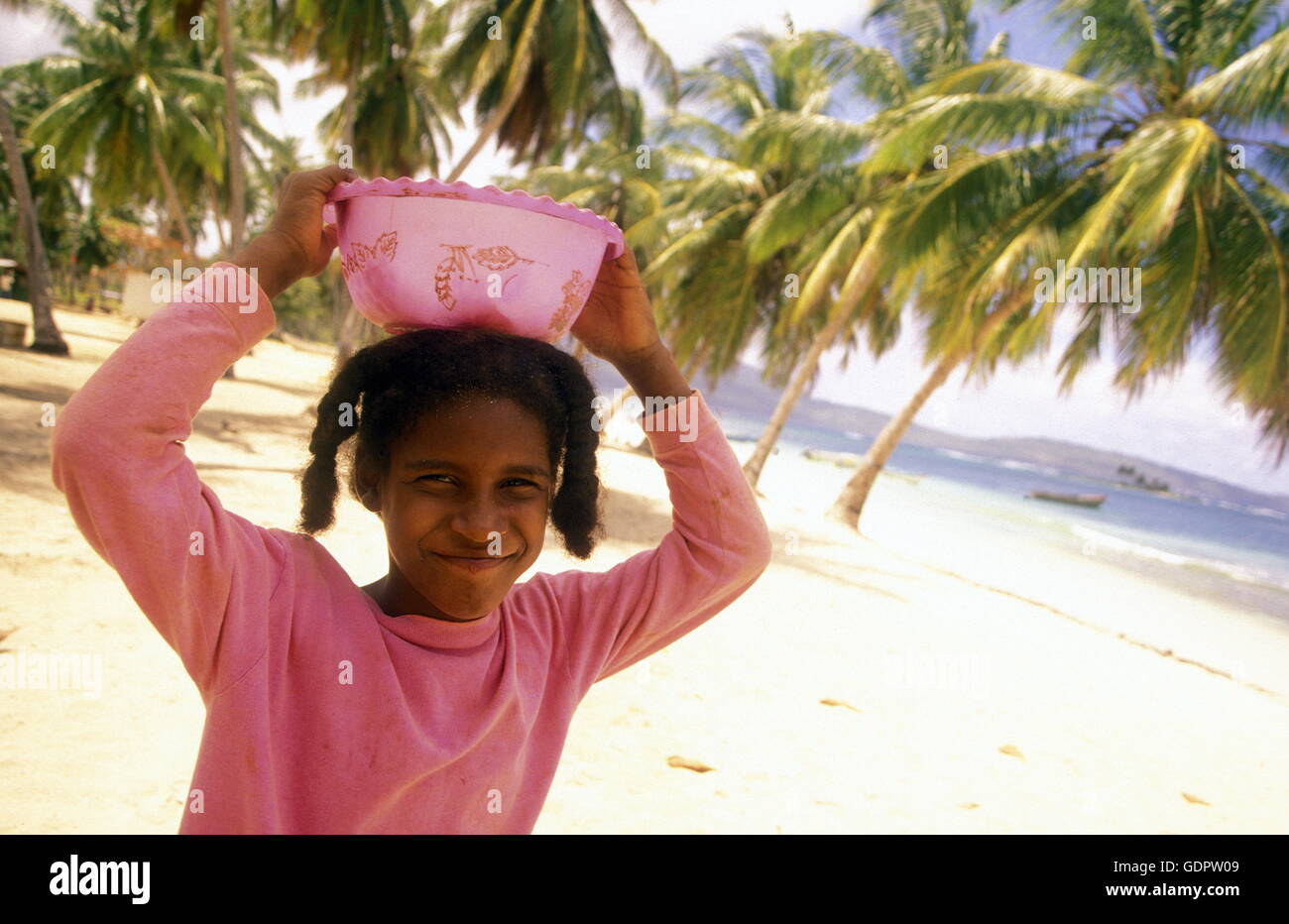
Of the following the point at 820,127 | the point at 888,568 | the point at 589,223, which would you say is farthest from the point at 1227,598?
the point at 589,223

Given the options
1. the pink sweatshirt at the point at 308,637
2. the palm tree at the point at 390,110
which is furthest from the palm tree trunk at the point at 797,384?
the pink sweatshirt at the point at 308,637

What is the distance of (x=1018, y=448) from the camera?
120688 millimetres

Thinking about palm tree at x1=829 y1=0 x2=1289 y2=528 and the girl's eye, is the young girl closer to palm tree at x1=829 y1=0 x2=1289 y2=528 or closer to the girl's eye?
the girl's eye

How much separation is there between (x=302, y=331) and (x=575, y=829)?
220ft

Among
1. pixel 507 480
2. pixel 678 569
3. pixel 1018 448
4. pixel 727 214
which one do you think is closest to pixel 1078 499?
pixel 727 214

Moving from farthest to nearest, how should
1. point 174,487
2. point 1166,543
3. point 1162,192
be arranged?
point 1166,543, point 1162,192, point 174,487

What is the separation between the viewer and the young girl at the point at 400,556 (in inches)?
37.9

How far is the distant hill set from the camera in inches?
3637

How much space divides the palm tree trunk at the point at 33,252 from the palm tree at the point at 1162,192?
13212 millimetres

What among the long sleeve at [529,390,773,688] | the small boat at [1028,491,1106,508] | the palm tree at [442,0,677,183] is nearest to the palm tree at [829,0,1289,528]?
the palm tree at [442,0,677,183]

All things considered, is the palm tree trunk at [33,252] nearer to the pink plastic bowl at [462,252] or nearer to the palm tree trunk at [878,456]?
the palm tree trunk at [878,456]

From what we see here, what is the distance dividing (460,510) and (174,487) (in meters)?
0.38

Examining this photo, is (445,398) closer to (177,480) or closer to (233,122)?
(177,480)
